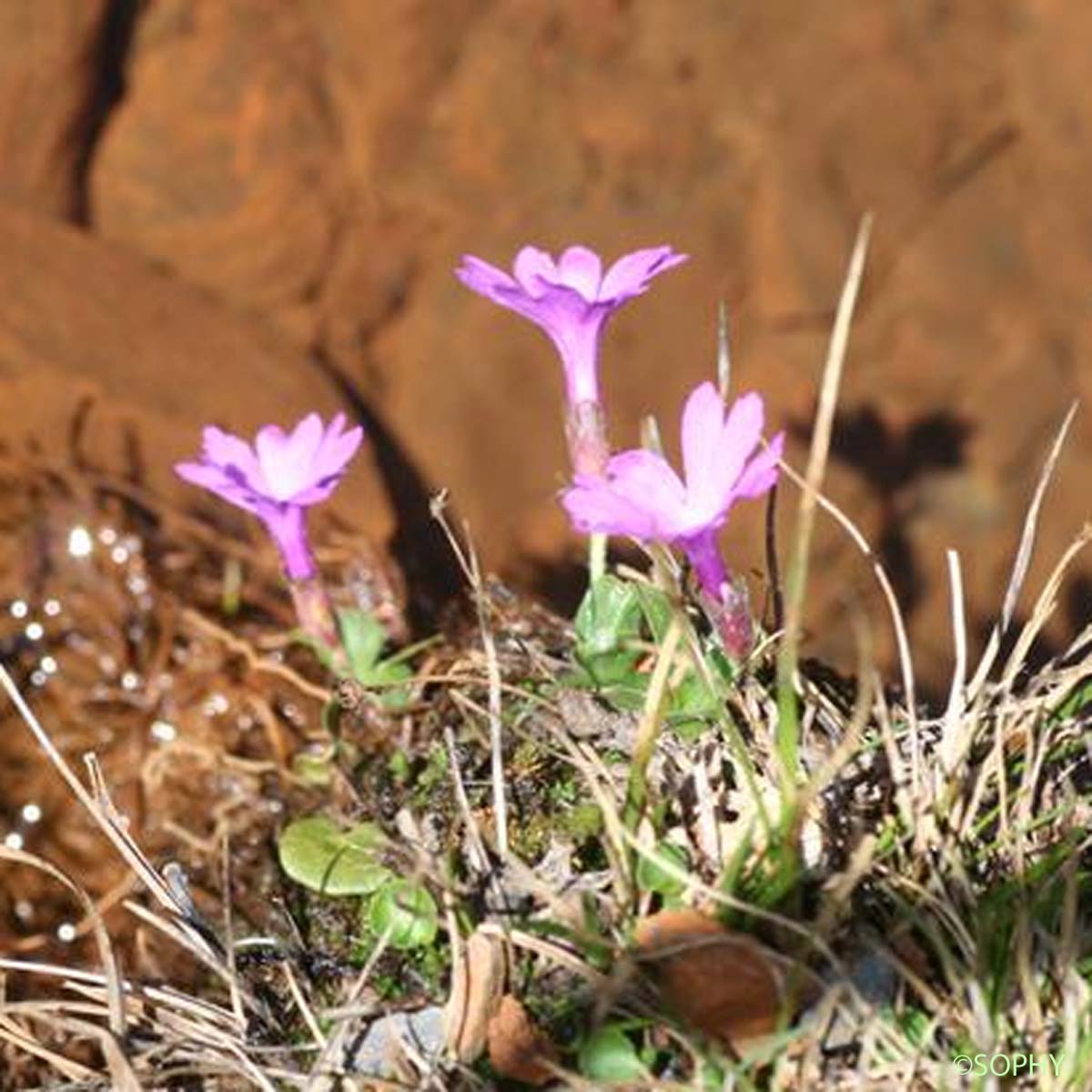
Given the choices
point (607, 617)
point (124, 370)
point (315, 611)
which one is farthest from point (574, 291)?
point (124, 370)

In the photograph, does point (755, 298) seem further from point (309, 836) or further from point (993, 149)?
point (309, 836)

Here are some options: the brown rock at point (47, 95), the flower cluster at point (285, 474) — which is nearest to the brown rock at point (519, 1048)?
the flower cluster at point (285, 474)

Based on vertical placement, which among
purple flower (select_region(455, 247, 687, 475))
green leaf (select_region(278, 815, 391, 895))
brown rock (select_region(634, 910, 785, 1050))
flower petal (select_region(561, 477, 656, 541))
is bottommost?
green leaf (select_region(278, 815, 391, 895))

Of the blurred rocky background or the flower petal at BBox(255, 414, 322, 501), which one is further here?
the blurred rocky background

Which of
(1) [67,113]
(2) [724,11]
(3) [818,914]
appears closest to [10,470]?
(1) [67,113]

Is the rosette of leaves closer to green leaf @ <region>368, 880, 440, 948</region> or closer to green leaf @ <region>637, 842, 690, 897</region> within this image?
green leaf @ <region>368, 880, 440, 948</region>

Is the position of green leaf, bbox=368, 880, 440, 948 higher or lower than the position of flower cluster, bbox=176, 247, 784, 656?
lower

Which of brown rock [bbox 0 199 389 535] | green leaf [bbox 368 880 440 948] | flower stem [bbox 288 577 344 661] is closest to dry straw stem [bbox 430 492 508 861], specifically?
green leaf [bbox 368 880 440 948]
